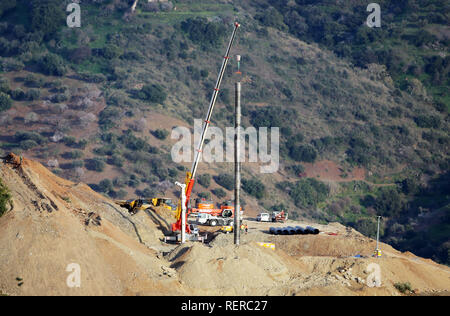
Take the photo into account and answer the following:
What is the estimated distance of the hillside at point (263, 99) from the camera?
92.1m

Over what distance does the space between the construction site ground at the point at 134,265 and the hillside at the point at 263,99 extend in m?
36.3

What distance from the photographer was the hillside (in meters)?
92.1

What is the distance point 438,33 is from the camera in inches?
5266

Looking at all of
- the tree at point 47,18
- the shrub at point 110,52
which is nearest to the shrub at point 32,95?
the shrub at point 110,52

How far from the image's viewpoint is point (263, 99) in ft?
390

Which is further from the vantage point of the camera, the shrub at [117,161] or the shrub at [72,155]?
the shrub at [117,161]

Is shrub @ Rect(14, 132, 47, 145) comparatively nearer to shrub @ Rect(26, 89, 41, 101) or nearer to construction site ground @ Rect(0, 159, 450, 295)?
shrub @ Rect(26, 89, 41, 101)

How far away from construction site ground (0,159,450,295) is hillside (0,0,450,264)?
119ft

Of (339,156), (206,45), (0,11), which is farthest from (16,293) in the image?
(0,11)

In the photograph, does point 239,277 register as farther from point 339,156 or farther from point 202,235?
point 339,156

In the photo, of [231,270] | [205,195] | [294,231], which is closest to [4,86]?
[205,195]

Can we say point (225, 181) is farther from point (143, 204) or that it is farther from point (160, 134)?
point (143, 204)

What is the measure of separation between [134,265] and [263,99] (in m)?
86.1

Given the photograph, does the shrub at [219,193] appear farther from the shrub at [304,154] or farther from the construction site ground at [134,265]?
the construction site ground at [134,265]
